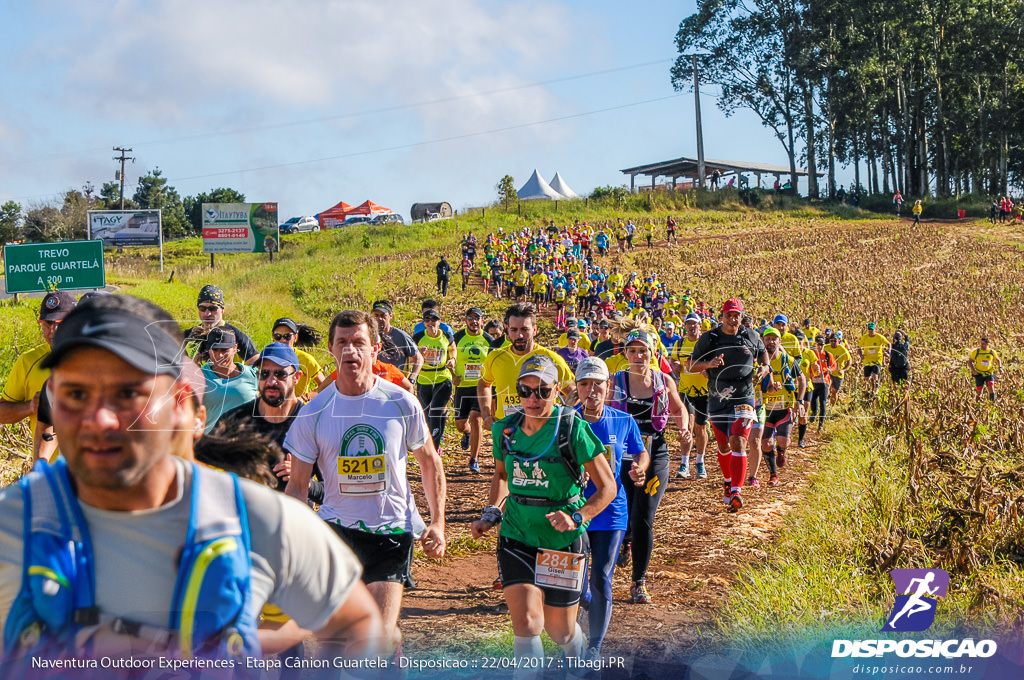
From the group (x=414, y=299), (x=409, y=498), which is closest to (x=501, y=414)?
(x=409, y=498)

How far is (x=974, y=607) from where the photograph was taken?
6297 mm

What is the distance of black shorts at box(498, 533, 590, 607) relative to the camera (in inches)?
177

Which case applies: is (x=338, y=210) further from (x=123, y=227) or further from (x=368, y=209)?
(x=123, y=227)

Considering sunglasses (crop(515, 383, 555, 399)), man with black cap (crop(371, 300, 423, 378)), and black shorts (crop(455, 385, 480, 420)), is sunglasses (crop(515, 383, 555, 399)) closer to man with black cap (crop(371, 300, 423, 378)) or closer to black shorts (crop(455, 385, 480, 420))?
man with black cap (crop(371, 300, 423, 378))

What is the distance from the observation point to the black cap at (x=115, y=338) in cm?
166

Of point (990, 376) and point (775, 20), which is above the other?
point (775, 20)

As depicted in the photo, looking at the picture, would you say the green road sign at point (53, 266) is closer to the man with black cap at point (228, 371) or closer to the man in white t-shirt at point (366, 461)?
the man with black cap at point (228, 371)

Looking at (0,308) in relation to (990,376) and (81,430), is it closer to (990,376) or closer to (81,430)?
(990,376)

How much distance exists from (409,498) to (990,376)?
16.0 m

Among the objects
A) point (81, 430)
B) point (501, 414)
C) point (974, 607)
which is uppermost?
point (81, 430)

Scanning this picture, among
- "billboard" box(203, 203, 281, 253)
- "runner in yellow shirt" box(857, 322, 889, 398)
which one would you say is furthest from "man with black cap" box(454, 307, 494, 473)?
"billboard" box(203, 203, 281, 253)

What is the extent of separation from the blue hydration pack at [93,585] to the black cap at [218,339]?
3.61 meters

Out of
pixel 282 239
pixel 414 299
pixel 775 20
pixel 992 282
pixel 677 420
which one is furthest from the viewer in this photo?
pixel 775 20

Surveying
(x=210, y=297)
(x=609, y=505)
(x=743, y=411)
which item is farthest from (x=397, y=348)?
(x=609, y=505)
